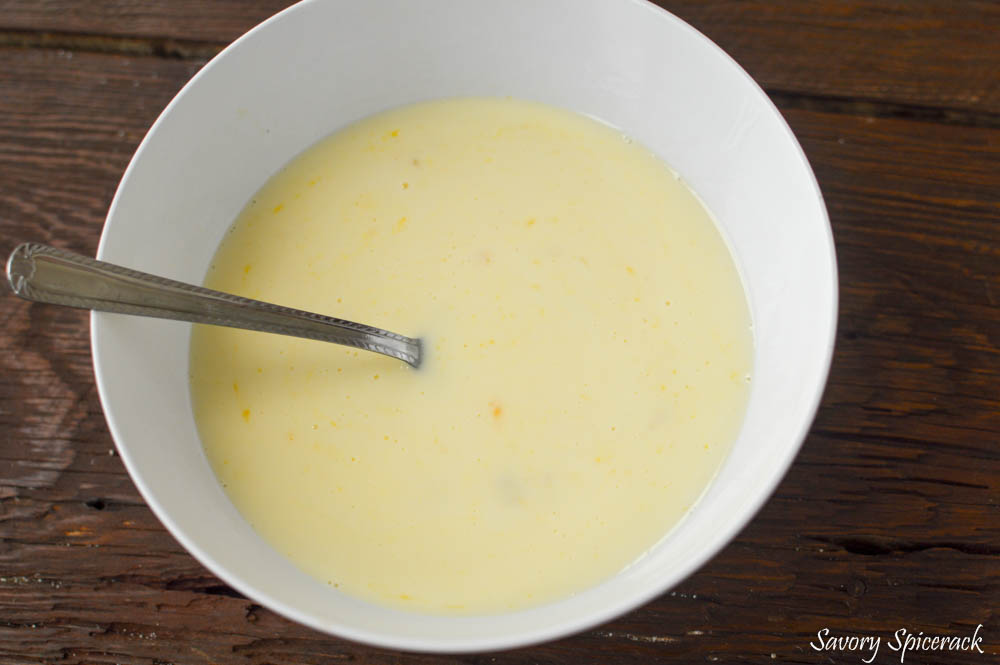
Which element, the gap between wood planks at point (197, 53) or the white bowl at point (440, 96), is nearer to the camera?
the white bowl at point (440, 96)

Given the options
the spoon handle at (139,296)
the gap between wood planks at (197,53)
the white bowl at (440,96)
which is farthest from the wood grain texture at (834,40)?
the spoon handle at (139,296)

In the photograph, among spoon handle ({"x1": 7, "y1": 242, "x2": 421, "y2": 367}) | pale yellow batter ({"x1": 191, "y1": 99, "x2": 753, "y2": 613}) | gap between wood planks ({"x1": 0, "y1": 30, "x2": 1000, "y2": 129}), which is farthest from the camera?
gap between wood planks ({"x1": 0, "y1": 30, "x2": 1000, "y2": 129})

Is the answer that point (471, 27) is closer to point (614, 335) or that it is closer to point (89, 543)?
point (614, 335)

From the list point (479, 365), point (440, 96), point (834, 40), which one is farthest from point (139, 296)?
point (834, 40)

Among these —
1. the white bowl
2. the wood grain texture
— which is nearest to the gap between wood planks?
the wood grain texture

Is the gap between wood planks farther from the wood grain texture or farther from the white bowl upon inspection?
the white bowl

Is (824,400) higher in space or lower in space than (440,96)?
lower

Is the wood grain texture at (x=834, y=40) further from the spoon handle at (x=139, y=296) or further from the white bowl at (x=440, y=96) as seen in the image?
the spoon handle at (x=139, y=296)

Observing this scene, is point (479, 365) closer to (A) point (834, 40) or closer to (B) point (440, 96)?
(B) point (440, 96)
